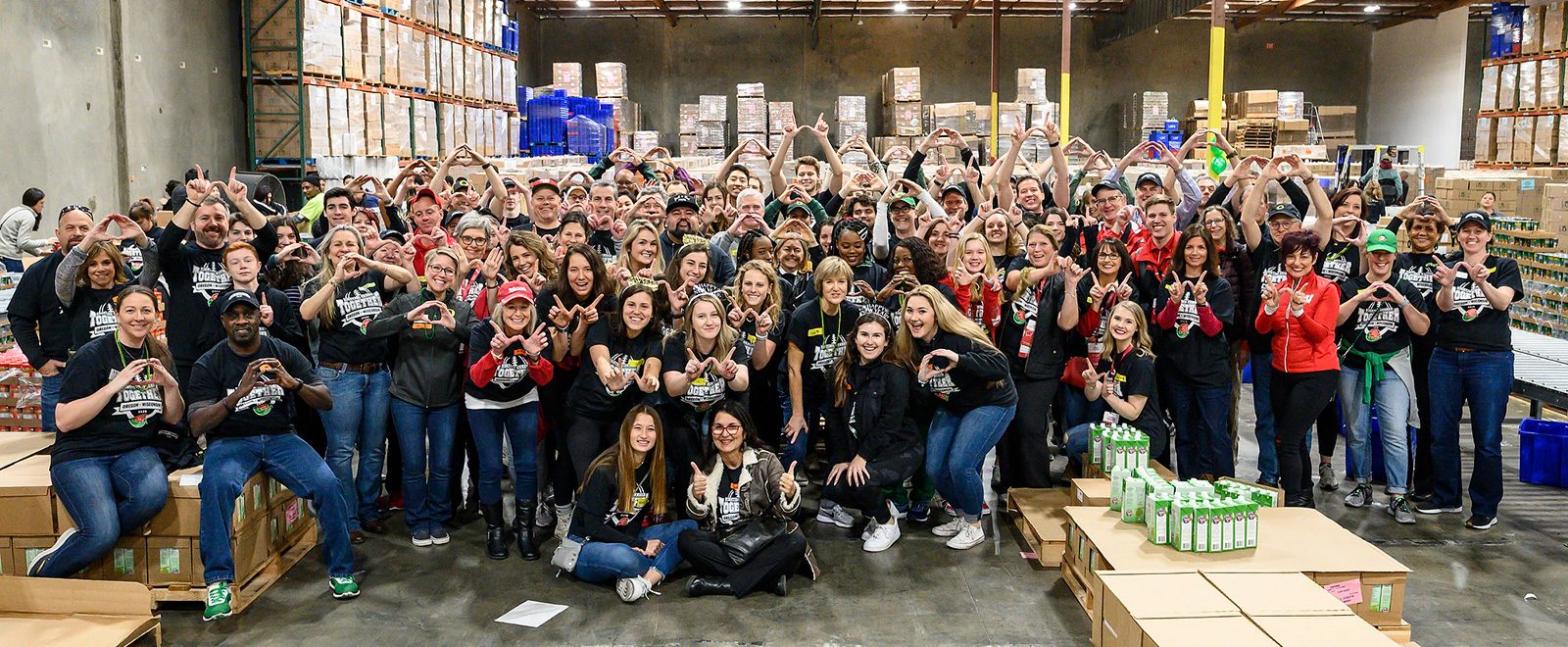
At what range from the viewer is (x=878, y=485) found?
6.84 m

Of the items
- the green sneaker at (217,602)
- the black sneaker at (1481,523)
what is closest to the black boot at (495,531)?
the green sneaker at (217,602)

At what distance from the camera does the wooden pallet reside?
5.91 metres

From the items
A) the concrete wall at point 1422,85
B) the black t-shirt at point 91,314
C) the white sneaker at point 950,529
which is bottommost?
the white sneaker at point 950,529

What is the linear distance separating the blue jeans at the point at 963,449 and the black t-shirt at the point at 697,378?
1.29 meters

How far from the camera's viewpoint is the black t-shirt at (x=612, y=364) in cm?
658

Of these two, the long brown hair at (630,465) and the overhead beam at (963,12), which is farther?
the overhead beam at (963,12)

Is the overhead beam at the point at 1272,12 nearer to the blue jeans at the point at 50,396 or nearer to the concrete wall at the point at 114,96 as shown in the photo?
the concrete wall at the point at 114,96

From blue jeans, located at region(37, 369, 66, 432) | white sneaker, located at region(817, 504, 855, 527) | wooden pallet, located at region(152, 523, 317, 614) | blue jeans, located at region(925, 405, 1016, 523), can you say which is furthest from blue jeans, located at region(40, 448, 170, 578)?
blue jeans, located at region(925, 405, 1016, 523)

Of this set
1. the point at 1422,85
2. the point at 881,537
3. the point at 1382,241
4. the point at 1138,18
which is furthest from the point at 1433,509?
the point at 1422,85

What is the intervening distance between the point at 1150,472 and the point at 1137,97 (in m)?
22.2

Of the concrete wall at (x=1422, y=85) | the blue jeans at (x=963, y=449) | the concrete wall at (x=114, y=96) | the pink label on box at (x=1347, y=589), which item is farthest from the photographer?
the concrete wall at (x=1422, y=85)

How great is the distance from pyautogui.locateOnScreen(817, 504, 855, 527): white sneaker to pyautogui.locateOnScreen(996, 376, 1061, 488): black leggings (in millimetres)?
1076

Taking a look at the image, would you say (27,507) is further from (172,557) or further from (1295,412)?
(1295,412)

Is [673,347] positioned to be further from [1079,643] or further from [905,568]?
[1079,643]
